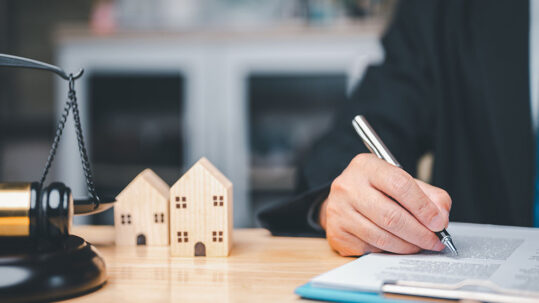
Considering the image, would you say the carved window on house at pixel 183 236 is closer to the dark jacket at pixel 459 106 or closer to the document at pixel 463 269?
the document at pixel 463 269

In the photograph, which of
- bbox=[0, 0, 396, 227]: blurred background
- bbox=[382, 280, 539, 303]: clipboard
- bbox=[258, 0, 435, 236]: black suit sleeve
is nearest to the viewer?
bbox=[382, 280, 539, 303]: clipboard

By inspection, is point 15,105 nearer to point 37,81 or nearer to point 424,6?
point 37,81

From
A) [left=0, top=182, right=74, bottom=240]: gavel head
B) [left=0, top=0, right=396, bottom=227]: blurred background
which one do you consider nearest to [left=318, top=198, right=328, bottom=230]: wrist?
[left=0, top=182, right=74, bottom=240]: gavel head

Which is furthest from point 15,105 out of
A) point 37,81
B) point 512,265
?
point 512,265

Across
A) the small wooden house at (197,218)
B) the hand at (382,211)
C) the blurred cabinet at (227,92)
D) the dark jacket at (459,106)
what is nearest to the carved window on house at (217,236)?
the small wooden house at (197,218)

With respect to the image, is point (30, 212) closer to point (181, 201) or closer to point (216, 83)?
point (181, 201)

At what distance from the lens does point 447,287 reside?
1.30 feet

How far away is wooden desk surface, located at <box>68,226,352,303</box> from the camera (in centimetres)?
45

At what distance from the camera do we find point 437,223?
1.80ft

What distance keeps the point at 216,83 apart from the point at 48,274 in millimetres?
2058

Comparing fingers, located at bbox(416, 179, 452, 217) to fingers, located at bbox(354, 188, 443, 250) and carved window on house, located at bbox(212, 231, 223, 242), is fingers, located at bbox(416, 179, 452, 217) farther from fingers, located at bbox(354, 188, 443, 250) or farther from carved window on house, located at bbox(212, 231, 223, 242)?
carved window on house, located at bbox(212, 231, 223, 242)

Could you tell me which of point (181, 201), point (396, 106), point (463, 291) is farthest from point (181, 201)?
point (396, 106)

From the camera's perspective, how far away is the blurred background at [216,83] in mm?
2424

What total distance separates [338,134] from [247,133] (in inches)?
58.0
